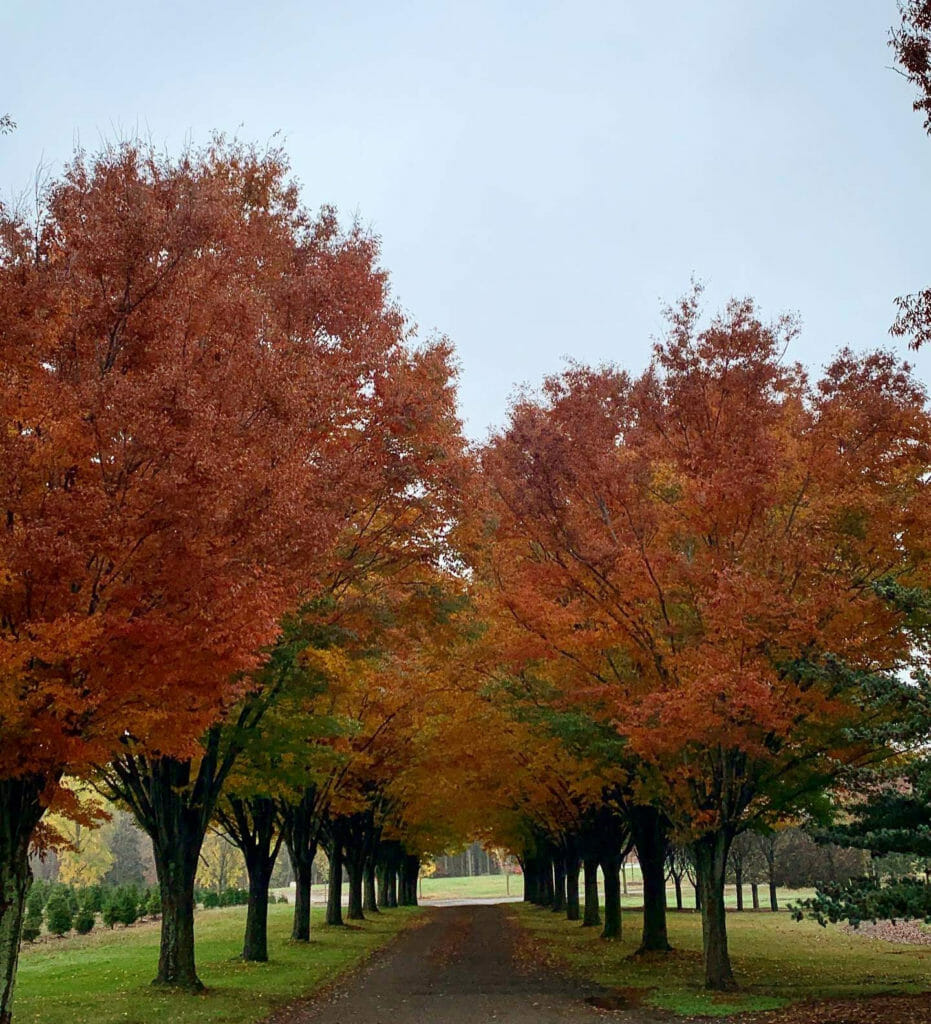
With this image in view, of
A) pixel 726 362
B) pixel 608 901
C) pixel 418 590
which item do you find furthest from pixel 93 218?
pixel 608 901

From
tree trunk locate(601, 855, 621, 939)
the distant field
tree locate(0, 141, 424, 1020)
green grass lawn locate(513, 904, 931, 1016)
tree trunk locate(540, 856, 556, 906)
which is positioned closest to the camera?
tree locate(0, 141, 424, 1020)

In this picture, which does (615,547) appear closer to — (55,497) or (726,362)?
(726,362)

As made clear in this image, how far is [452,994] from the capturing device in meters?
17.3

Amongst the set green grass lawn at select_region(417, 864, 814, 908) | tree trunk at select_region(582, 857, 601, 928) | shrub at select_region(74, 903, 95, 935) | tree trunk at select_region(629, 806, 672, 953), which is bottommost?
green grass lawn at select_region(417, 864, 814, 908)

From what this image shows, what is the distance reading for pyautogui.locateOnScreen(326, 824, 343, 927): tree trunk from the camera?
3553 cm

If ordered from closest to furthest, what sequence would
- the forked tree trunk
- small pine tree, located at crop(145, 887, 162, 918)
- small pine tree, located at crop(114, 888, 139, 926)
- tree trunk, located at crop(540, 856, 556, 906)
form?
small pine tree, located at crop(114, 888, 139, 926), small pine tree, located at crop(145, 887, 162, 918), tree trunk, located at crop(540, 856, 556, 906), the forked tree trunk

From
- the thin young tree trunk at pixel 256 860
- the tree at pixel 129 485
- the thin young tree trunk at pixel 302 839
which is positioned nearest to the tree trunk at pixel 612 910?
the thin young tree trunk at pixel 302 839

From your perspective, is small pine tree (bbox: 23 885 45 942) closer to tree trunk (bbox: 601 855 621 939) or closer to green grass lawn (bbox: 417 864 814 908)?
tree trunk (bbox: 601 855 621 939)

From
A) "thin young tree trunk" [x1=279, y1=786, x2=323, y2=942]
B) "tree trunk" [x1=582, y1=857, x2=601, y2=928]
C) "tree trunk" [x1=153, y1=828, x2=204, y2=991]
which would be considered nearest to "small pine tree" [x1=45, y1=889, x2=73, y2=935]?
"thin young tree trunk" [x1=279, y1=786, x2=323, y2=942]

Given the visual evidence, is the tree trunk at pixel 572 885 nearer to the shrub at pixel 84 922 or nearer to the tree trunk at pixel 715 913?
the shrub at pixel 84 922

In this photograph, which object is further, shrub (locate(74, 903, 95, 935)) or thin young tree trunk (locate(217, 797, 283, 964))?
shrub (locate(74, 903, 95, 935))

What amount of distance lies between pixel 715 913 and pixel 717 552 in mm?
6702

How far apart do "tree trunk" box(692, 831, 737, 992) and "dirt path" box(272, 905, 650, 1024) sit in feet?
7.28

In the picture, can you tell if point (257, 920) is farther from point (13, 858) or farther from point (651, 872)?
point (13, 858)
